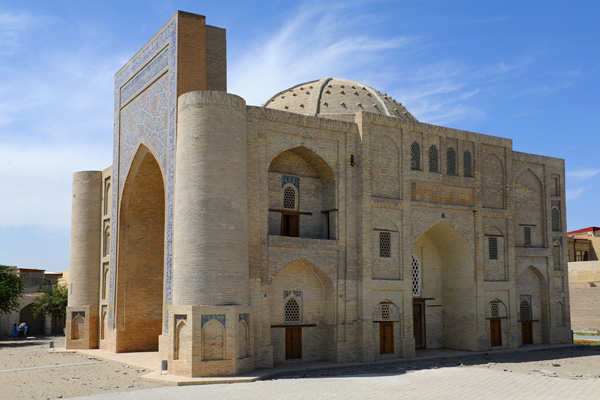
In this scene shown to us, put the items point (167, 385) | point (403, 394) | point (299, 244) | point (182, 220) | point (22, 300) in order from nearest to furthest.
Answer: point (403, 394)
point (167, 385)
point (182, 220)
point (299, 244)
point (22, 300)

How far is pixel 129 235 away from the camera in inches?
755

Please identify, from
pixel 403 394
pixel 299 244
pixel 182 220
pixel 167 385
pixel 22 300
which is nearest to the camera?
pixel 403 394

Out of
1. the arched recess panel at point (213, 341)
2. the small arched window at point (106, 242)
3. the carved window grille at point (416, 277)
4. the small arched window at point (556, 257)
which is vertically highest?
the small arched window at point (106, 242)

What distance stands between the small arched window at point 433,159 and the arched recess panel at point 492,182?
6.35 ft

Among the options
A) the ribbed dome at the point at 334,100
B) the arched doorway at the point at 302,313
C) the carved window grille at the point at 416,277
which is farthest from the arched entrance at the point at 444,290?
the ribbed dome at the point at 334,100

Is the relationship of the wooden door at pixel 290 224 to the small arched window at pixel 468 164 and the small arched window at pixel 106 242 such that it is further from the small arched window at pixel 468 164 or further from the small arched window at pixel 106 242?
the small arched window at pixel 106 242

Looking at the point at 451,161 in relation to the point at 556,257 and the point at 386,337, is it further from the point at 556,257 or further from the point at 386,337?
the point at 556,257

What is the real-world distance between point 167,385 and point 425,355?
7867mm

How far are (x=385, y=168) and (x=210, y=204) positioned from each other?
18.7 feet

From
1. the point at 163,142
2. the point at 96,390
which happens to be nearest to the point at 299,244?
the point at 163,142

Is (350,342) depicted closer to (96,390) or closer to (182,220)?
(182,220)

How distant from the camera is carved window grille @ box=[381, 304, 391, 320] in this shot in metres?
17.0

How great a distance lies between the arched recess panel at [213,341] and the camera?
13102 millimetres

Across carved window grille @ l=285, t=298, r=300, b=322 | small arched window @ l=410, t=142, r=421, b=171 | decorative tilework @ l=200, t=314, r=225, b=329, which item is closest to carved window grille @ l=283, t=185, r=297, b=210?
carved window grille @ l=285, t=298, r=300, b=322
